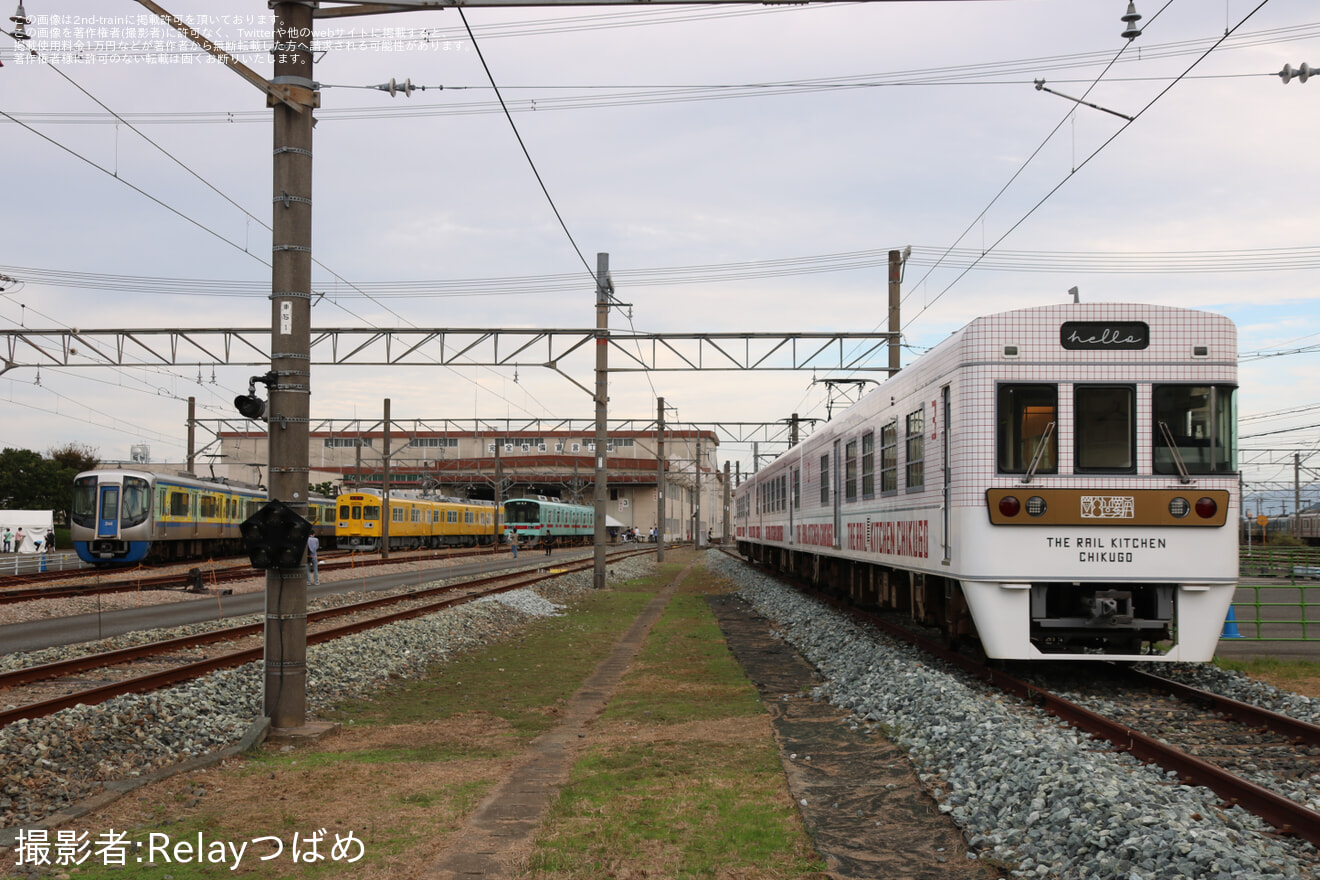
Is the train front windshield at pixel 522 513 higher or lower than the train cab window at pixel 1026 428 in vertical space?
lower

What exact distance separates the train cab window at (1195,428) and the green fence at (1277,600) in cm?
258

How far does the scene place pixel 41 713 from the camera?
9297 millimetres

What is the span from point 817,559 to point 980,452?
1358cm

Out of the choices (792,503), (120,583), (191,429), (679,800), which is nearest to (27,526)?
(191,429)

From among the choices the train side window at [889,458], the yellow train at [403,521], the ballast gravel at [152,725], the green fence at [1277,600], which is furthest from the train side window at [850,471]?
the yellow train at [403,521]

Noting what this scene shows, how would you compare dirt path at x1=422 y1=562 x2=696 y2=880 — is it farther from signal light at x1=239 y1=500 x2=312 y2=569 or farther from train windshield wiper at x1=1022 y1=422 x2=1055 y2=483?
train windshield wiper at x1=1022 y1=422 x2=1055 y2=483

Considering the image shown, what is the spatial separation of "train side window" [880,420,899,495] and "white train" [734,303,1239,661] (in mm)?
2658

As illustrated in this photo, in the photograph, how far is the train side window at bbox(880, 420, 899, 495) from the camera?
13820 mm

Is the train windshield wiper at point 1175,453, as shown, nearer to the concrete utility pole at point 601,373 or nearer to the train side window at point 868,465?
the train side window at point 868,465

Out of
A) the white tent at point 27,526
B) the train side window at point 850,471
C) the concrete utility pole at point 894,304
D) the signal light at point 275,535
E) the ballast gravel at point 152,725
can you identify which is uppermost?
the concrete utility pole at point 894,304

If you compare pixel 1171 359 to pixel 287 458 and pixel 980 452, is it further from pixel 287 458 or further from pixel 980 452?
pixel 287 458

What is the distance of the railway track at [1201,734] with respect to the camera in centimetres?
617

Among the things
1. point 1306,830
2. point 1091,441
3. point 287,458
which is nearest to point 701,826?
point 1306,830

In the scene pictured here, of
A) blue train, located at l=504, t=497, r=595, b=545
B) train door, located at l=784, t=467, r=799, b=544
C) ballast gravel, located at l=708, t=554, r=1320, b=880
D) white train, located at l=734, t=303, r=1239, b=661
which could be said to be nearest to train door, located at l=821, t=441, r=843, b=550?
train door, located at l=784, t=467, r=799, b=544
